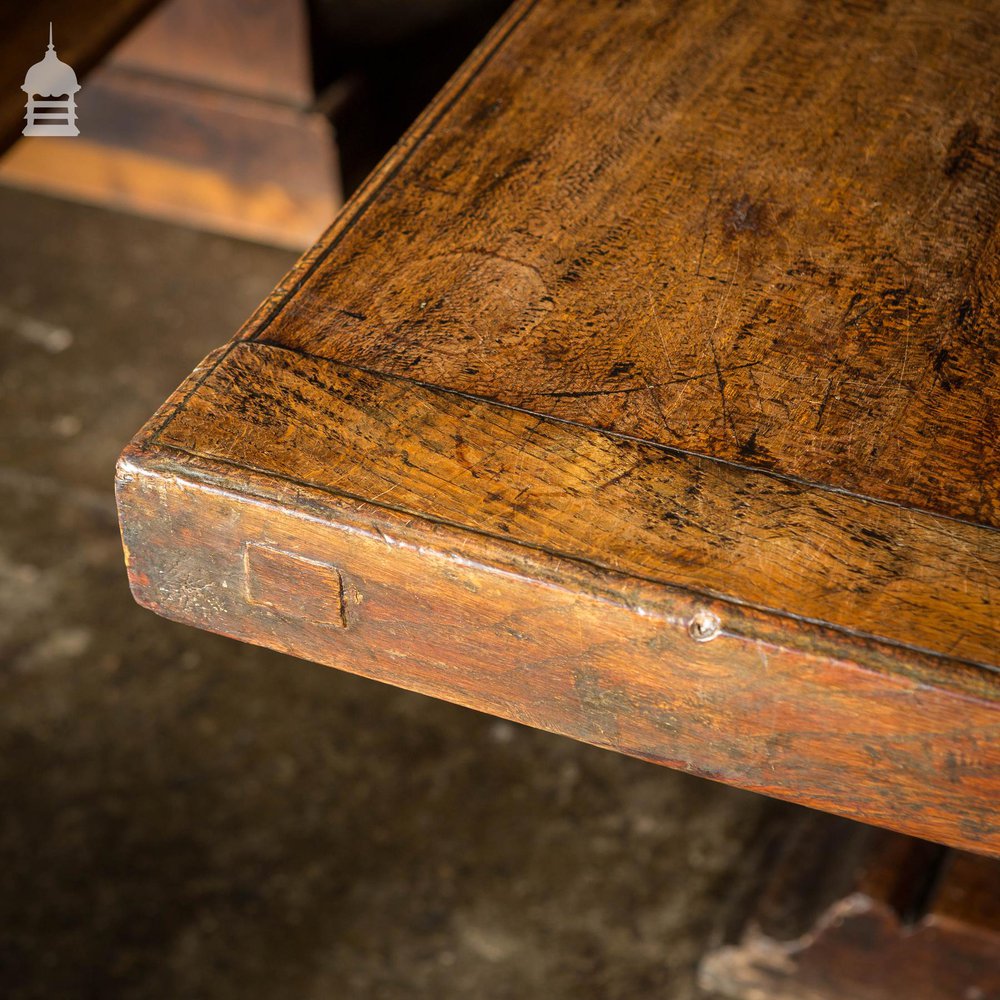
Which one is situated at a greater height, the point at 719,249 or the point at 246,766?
the point at 719,249

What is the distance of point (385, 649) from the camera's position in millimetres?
703

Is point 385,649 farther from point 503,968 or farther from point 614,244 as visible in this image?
point 503,968

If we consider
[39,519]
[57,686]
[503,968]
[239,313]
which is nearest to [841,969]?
[503,968]

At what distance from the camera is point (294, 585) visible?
0.69 meters

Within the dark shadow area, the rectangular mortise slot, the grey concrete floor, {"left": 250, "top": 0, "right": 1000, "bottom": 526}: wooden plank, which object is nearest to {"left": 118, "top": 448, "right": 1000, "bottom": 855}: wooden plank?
the rectangular mortise slot

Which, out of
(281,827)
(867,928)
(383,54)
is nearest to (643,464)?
(867,928)

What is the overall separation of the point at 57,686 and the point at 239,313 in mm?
809

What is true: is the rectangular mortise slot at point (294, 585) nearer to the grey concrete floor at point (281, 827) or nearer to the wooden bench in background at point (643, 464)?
the wooden bench in background at point (643, 464)

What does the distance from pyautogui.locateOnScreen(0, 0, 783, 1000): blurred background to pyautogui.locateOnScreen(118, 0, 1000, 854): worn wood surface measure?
66cm

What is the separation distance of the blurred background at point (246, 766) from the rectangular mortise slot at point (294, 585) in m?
0.72

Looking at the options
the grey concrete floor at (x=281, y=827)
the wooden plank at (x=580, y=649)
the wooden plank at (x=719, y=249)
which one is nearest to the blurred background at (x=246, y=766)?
the grey concrete floor at (x=281, y=827)

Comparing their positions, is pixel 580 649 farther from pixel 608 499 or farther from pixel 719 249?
pixel 719 249

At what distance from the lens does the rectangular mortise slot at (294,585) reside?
2.23ft

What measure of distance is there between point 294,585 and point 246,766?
1.09m
